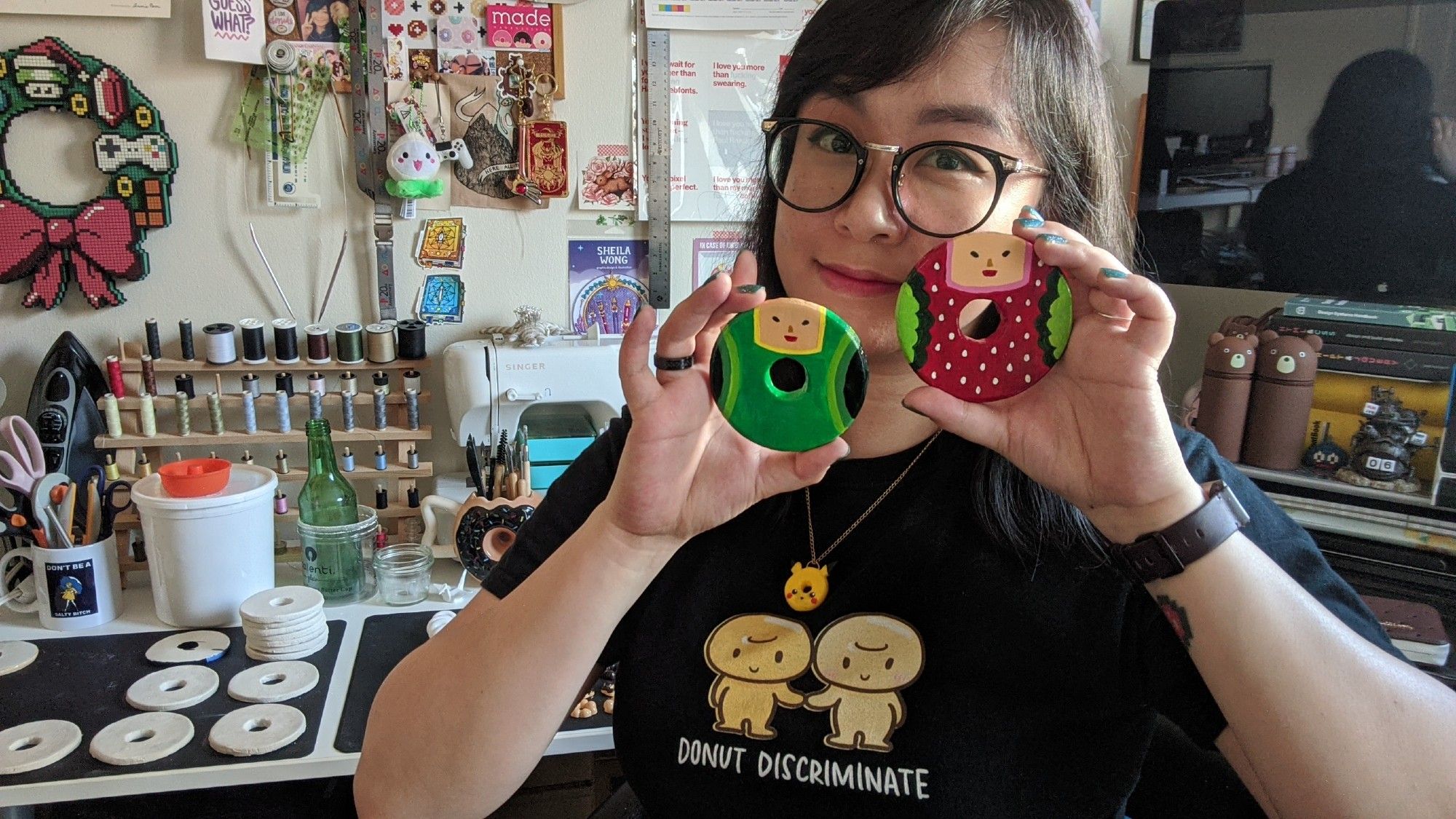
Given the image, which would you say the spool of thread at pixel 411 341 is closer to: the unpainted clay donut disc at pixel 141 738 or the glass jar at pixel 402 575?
the glass jar at pixel 402 575

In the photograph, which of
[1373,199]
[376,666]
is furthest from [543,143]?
[1373,199]

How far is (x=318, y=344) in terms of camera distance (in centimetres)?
180

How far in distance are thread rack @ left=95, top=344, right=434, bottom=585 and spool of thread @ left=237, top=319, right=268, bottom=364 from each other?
0.02 metres

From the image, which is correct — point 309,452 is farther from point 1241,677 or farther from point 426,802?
point 1241,677

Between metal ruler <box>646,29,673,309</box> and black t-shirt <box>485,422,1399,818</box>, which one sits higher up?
metal ruler <box>646,29,673,309</box>

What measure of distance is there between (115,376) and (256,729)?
812 millimetres

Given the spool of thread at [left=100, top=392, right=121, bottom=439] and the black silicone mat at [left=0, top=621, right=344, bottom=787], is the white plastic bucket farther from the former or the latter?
the spool of thread at [left=100, top=392, right=121, bottom=439]

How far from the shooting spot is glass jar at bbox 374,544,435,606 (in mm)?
1635

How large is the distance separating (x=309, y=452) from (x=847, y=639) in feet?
3.53

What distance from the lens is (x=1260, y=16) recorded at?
1.69 m

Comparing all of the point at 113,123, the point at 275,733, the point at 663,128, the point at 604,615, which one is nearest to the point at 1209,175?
the point at 663,128

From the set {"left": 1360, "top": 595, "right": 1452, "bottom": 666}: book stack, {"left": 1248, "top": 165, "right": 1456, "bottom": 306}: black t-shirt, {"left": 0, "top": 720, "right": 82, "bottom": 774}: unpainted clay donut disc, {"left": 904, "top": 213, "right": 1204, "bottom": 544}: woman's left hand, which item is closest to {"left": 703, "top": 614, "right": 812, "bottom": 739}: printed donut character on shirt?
{"left": 904, "top": 213, "right": 1204, "bottom": 544}: woman's left hand

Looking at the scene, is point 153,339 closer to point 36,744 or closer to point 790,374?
point 36,744

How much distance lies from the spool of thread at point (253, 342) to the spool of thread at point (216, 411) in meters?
0.08
